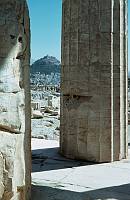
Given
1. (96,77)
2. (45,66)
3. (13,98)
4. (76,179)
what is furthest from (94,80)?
(45,66)

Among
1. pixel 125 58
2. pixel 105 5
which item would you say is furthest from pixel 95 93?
pixel 105 5

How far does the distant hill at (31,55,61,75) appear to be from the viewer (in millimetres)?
109500

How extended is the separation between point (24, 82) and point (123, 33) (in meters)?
4.61

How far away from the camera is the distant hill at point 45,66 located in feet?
359

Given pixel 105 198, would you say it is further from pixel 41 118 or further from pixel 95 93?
pixel 41 118

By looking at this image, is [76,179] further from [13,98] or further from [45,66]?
[45,66]

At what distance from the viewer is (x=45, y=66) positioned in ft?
368

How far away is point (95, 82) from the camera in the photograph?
25.7 feet

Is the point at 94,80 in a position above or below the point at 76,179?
above

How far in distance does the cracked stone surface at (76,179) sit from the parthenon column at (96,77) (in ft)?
1.53

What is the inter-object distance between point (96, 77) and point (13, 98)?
14.1ft

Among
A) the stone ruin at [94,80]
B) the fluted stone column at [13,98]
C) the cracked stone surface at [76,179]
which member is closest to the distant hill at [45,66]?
the stone ruin at [94,80]

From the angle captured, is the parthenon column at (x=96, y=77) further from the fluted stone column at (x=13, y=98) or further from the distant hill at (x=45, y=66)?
the distant hill at (x=45, y=66)

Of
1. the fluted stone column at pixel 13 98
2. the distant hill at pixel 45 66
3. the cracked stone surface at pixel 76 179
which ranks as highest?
the distant hill at pixel 45 66
